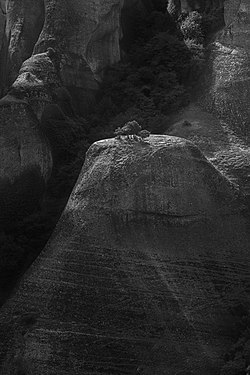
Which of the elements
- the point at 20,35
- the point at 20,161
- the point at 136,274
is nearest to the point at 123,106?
the point at 20,161

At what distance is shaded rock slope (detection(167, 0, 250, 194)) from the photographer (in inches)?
1246

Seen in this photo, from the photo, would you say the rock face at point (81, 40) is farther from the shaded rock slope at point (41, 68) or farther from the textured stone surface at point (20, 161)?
the textured stone surface at point (20, 161)

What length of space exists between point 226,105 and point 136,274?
1004 centimetres

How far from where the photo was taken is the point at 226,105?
34.1 metres

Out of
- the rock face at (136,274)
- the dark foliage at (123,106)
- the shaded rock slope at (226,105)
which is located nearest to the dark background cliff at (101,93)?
the dark foliage at (123,106)

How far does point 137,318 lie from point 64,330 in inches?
95.3

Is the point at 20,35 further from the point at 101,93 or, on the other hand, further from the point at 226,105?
the point at 226,105

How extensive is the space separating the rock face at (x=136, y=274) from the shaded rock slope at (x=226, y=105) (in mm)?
1896

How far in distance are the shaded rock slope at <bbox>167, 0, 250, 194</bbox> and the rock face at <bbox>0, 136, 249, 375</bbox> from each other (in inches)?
74.7

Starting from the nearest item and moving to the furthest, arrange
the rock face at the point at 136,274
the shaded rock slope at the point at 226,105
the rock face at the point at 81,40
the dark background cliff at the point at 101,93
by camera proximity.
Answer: the rock face at the point at 136,274, the shaded rock slope at the point at 226,105, the dark background cliff at the point at 101,93, the rock face at the point at 81,40

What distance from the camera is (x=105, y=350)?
85.7 feet

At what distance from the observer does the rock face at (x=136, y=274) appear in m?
26.2

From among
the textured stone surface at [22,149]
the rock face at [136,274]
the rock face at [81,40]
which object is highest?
the rock face at [81,40]

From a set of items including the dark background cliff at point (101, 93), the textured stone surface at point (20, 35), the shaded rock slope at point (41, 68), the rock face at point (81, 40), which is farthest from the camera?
the textured stone surface at point (20, 35)
